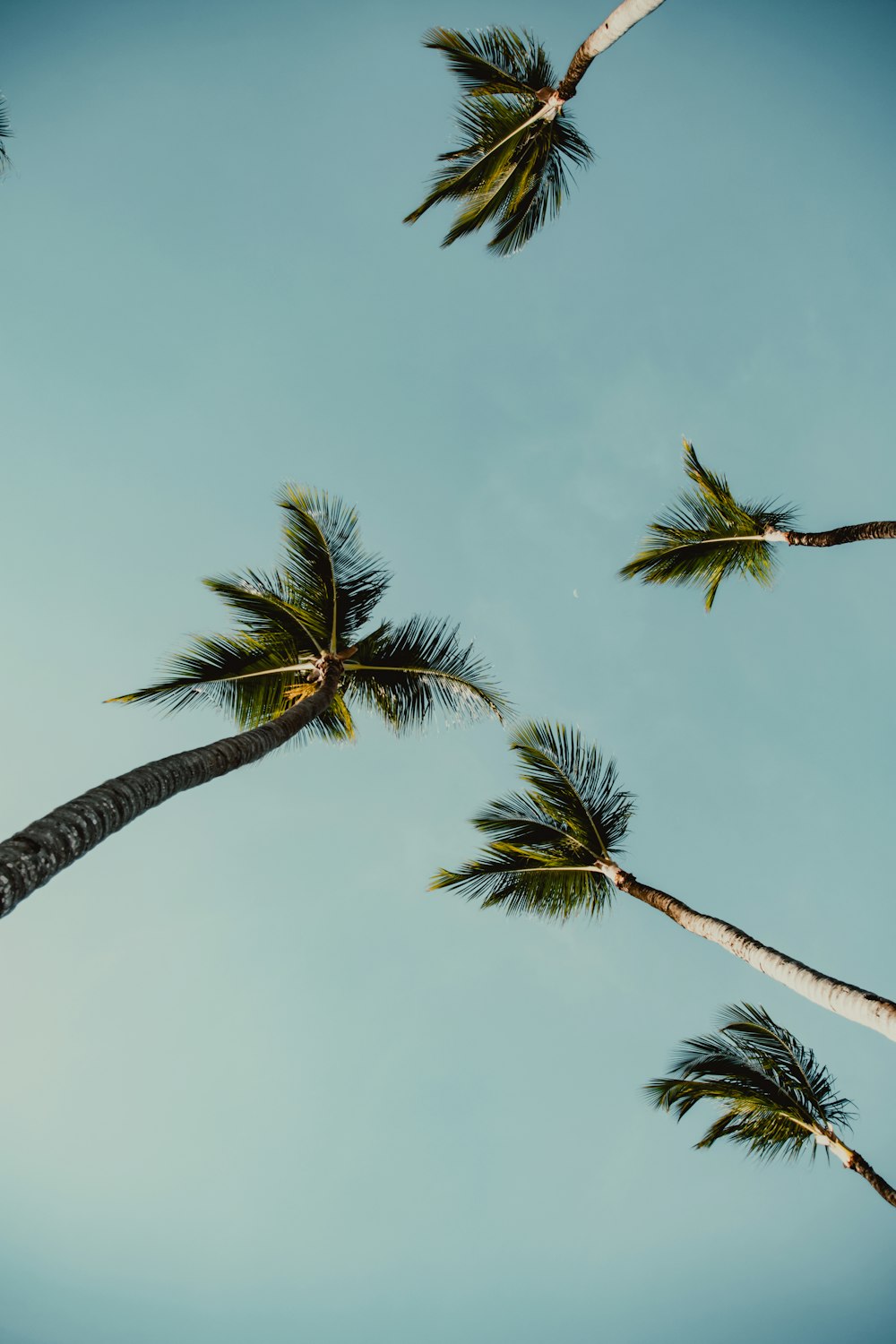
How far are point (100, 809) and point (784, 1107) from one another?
9197 mm

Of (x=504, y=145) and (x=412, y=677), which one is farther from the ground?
(x=504, y=145)

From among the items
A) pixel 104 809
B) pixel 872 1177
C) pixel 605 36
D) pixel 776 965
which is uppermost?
pixel 605 36

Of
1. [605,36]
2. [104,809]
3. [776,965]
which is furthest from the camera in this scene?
[605,36]

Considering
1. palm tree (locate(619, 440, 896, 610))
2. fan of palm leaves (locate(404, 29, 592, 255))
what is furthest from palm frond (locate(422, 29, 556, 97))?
palm tree (locate(619, 440, 896, 610))

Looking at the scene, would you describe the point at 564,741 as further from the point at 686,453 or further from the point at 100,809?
the point at 100,809

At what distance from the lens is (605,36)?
6.85 metres

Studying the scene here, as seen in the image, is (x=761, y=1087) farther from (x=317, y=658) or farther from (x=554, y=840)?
(x=317, y=658)

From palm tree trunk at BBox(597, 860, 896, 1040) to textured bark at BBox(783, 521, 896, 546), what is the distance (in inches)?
197

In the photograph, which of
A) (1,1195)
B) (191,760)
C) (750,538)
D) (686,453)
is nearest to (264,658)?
(191,760)

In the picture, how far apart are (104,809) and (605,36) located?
9322 mm

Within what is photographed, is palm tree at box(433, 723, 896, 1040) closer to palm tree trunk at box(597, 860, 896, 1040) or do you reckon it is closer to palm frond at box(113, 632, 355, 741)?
palm tree trunk at box(597, 860, 896, 1040)

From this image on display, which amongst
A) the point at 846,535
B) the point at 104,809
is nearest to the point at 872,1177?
the point at 846,535

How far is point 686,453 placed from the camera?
349 inches

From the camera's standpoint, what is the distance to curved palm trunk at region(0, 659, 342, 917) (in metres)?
3.20
